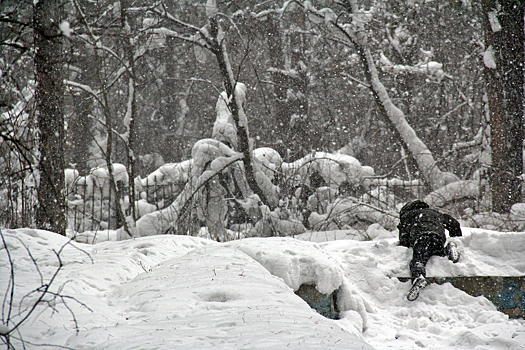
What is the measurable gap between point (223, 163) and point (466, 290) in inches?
219

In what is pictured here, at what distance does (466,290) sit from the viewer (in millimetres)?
4902

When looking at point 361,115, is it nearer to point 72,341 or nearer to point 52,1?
point 52,1

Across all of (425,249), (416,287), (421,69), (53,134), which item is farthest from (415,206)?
(421,69)

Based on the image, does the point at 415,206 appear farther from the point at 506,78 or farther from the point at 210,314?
the point at 506,78

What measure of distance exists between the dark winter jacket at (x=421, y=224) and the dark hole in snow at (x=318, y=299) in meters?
1.64

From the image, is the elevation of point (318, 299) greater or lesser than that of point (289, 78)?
lesser

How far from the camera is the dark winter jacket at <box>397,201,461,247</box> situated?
522 cm

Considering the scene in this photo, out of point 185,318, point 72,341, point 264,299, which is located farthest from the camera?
point 264,299

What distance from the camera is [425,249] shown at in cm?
509

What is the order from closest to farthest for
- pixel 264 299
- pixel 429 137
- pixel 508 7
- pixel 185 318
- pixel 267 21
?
pixel 185 318
pixel 264 299
pixel 508 7
pixel 267 21
pixel 429 137

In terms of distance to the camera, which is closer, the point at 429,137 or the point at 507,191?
the point at 507,191

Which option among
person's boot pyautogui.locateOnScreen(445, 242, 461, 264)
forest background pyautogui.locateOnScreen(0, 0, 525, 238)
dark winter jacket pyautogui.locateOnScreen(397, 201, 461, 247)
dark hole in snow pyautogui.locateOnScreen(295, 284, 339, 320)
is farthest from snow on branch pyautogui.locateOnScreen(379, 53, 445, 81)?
dark hole in snow pyautogui.locateOnScreen(295, 284, 339, 320)

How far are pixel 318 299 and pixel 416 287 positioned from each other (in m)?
1.24

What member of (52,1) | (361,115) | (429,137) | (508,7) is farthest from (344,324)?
(361,115)
